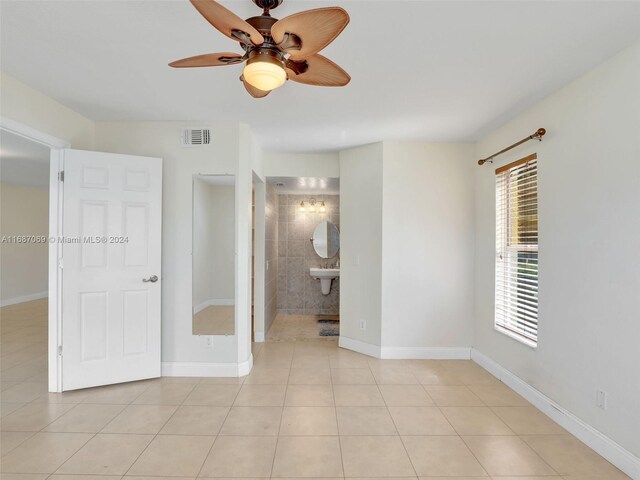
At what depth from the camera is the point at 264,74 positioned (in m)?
A: 1.51

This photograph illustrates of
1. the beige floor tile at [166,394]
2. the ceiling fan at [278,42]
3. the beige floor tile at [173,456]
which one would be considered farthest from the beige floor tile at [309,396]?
the ceiling fan at [278,42]

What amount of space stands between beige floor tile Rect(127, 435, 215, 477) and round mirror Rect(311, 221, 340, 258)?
154 inches

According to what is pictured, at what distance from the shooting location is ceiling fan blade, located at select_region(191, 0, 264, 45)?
1.20 metres

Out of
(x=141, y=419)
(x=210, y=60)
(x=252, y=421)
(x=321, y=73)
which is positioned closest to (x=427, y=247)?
(x=252, y=421)

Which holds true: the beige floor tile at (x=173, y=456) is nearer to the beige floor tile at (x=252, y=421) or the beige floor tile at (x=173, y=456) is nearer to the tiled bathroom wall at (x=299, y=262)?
the beige floor tile at (x=252, y=421)

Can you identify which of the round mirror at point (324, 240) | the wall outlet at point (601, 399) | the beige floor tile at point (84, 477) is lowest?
the beige floor tile at point (84, 477)

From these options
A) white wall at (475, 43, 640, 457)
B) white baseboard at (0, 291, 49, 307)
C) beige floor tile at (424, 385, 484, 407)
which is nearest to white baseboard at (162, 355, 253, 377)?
beige floor tile at (424, 385, 484, 407)

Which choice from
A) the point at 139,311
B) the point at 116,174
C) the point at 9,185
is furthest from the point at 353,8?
the point at 9,185

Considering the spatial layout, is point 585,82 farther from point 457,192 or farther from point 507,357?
point 507,357

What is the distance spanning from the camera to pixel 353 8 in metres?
1.70

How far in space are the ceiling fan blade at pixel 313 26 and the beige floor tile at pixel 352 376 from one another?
111 inches

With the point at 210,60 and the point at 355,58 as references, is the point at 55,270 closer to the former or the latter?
the point at 210,60

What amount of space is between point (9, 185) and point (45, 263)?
189 centimetres

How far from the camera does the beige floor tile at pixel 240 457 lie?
1.95m
